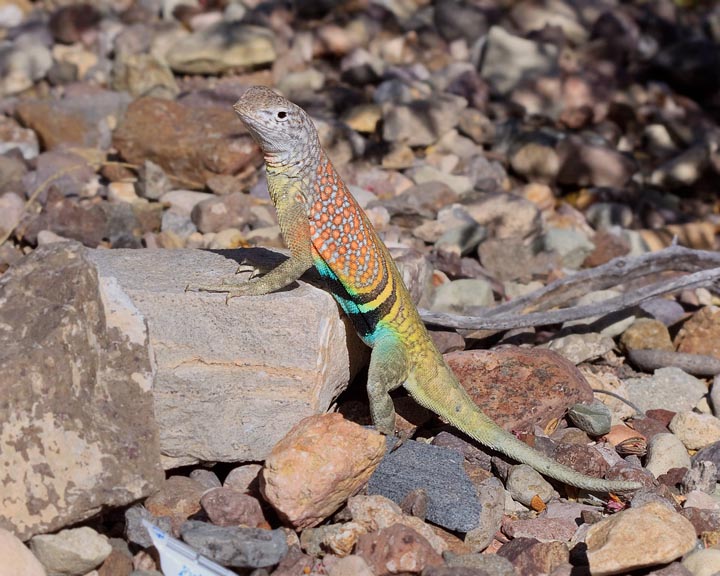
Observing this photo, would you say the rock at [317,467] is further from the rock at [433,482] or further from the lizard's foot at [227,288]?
the lizard's foot at [227,288]

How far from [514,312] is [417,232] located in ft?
5.35

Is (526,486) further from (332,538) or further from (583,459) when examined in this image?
(332,538)

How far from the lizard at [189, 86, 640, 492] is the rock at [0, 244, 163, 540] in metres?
0.55

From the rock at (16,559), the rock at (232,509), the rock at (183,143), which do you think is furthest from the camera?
the rock at (183,143)

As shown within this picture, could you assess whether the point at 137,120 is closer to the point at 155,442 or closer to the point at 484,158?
the point at 484,158

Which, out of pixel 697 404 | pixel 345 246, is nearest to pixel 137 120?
pixel 345 246

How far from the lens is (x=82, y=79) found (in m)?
10.3

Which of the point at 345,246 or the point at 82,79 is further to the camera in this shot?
the point at 82,79

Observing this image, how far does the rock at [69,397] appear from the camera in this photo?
4094mm

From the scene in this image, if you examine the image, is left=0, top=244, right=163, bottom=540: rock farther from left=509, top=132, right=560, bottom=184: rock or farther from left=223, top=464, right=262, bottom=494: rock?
left=509, top=132, right=560, bottom=184: rock

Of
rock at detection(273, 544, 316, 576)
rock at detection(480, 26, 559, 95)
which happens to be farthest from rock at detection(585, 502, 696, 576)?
rock at detection(480, 26, 559, 95)

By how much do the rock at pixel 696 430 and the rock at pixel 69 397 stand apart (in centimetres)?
302

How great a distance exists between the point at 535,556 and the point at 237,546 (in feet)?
4.46

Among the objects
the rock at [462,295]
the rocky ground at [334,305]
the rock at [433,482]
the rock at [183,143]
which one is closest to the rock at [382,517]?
the rocky ground at [334,305]
